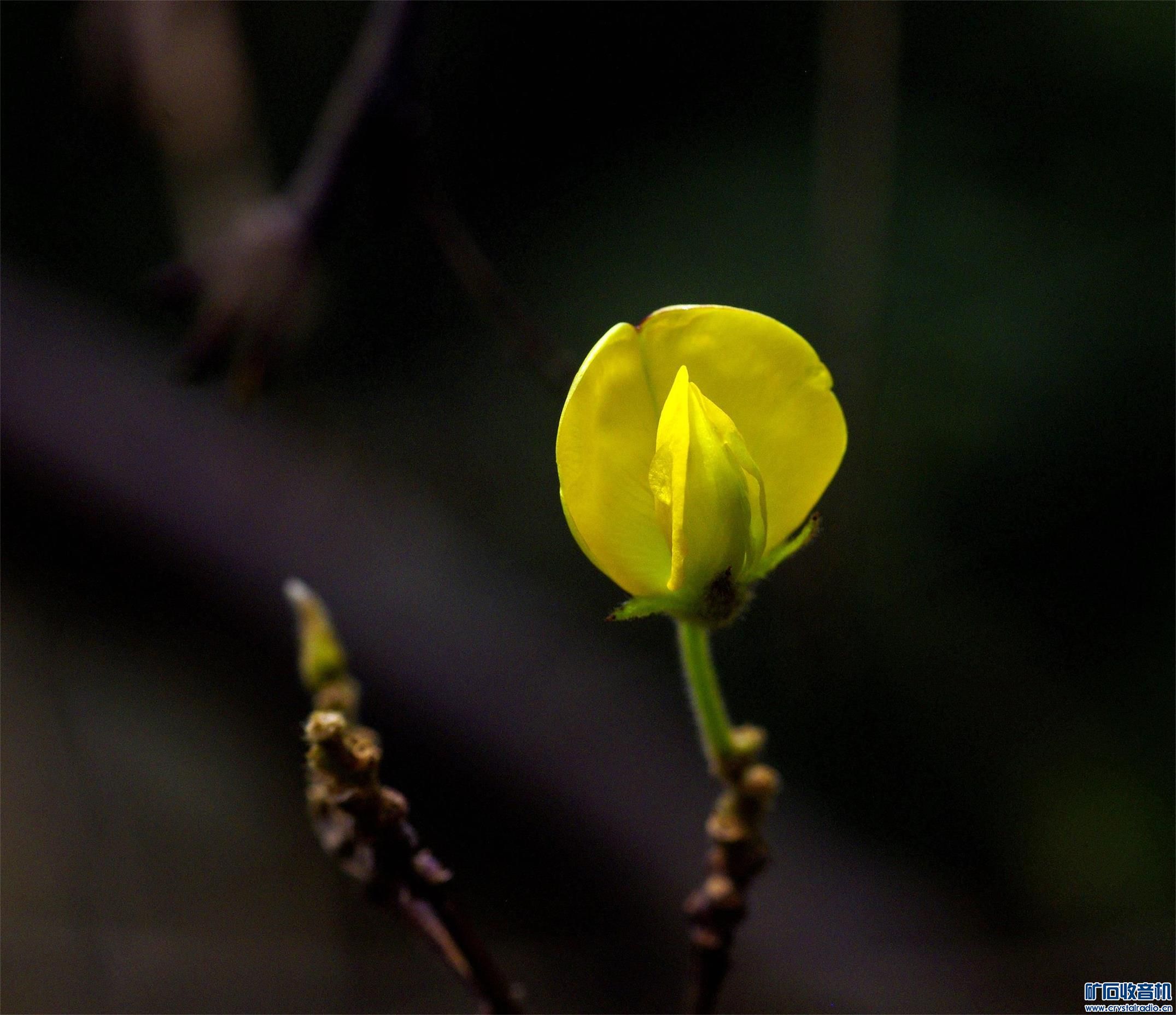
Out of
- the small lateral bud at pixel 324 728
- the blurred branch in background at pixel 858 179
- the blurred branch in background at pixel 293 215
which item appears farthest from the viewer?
the blurred branch in background at pixel 858 179

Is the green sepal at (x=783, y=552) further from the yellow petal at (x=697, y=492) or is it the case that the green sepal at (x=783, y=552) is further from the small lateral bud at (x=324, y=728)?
the small lateral bud at (x=324, y=728)

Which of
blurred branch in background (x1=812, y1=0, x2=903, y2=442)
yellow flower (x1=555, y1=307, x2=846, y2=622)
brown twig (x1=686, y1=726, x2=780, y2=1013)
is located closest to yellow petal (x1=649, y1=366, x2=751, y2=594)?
yellow flower (x1=555, y1=307, x2=846, y2=622)

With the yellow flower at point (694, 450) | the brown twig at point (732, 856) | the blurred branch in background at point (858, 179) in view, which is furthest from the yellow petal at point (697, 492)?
the blurred branch in background at point (858, 179)

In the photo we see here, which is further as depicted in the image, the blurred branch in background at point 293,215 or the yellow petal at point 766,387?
the blurred branch in background at point 293,215

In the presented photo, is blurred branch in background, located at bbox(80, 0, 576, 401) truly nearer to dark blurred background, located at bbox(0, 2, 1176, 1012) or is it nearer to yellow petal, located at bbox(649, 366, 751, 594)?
dark blurred background, located at bbox(0, 2, 1176, 1012)

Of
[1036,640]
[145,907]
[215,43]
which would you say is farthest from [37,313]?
[1036,640]

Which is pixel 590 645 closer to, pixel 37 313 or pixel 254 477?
pixel 254 477

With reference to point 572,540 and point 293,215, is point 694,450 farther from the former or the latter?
point 572,540
